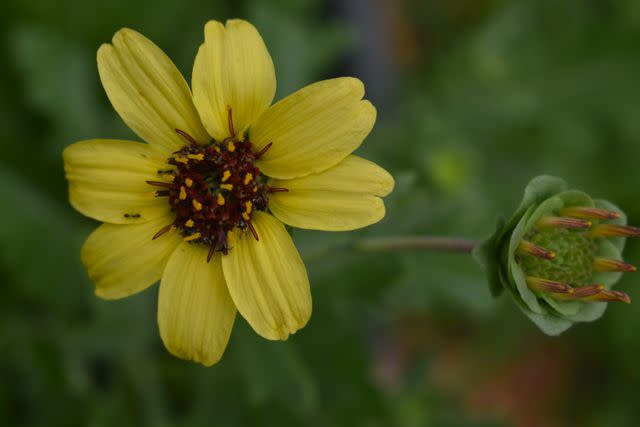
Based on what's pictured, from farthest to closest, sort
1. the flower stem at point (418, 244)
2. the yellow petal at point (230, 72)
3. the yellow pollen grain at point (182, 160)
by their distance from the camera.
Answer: the flower stem at point (418, 244), the yellow pollen grain at point (182, 160), the yellow petal at point (230, 72)

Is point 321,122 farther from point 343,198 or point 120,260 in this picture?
point 120,260

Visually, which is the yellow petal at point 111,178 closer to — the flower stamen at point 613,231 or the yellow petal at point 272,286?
the yellow petal at point 272,286

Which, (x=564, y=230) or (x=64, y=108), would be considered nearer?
(x=564, y=230)

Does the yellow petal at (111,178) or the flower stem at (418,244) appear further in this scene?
the flower stem at (418,244)

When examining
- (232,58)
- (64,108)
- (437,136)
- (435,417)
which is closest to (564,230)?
(232,58)

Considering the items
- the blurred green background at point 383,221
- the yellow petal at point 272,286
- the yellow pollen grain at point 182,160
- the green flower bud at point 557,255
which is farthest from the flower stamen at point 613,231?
the yellow pollen grain at point 182,160

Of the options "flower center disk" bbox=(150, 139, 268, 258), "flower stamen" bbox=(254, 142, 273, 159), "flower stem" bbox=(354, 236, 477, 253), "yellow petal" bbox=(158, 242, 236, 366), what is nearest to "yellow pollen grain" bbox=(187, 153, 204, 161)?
"flower center disk" bbox=(150, 139, 268, 258)

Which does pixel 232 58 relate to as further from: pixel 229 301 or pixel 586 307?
pixel 586 307

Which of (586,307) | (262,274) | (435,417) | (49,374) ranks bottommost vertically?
(435,417)

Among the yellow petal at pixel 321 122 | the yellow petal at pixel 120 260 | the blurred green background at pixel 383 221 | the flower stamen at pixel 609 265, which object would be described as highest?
the yellow petal at pixel 321 122

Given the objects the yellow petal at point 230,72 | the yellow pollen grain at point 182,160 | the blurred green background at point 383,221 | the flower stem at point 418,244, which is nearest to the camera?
the yellow petal at point 230,72
